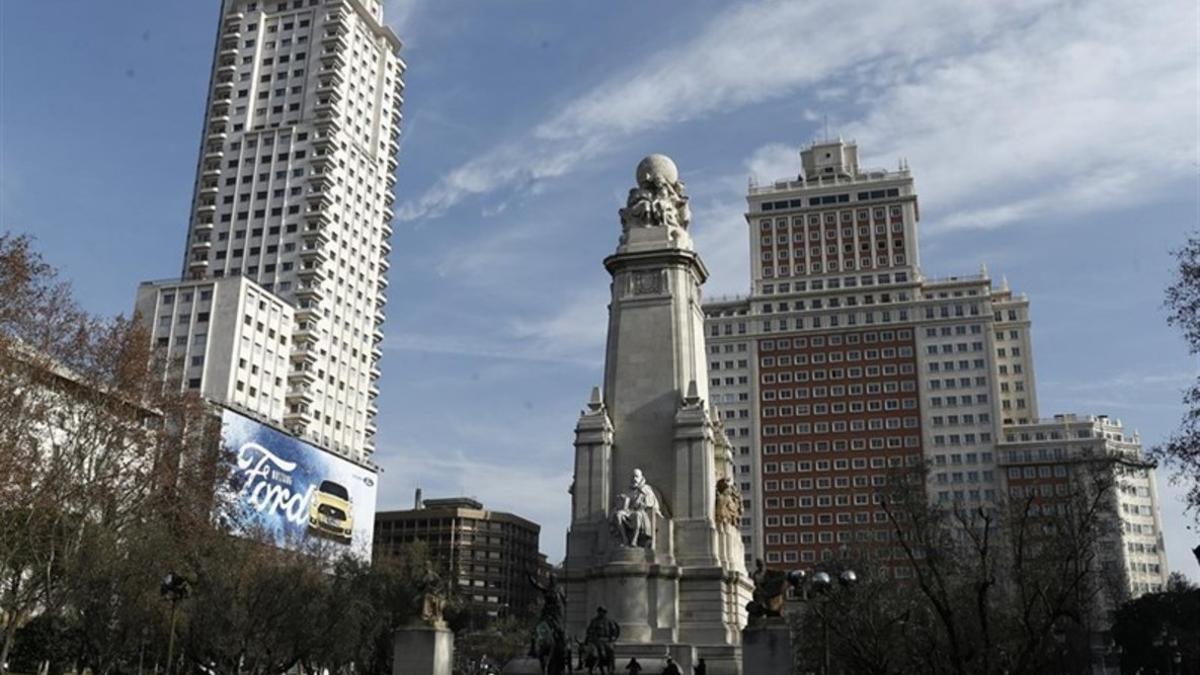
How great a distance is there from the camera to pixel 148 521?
3309cm

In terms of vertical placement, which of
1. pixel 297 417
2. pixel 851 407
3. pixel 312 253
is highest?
pixel 312 253

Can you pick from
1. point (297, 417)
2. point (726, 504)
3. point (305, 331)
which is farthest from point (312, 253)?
point (726, 504)

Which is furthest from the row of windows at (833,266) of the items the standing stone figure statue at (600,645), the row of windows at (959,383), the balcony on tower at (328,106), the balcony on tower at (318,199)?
the standing stone figure statue at (600,645)

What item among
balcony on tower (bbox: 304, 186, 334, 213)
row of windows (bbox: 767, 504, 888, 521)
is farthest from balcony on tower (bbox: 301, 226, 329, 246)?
row of windows (bbox: 767, 504, 888, 521)

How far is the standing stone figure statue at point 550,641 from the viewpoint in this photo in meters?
26.8

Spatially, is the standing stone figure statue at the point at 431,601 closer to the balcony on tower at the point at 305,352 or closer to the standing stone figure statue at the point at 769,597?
the standing stone figure statue at the point at 769,597

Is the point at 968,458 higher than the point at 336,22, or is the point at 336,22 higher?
the point at 336,22

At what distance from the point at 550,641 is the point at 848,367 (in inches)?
3294

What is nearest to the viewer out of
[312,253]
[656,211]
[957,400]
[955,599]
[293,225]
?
[656,211]

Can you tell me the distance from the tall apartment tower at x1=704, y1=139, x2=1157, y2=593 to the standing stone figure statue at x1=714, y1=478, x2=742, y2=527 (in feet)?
218

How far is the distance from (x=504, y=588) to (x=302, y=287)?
197 ft

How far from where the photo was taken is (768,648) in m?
26.5

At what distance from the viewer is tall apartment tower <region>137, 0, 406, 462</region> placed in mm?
83938

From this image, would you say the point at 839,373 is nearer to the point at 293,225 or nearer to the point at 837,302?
the point at 837,302
